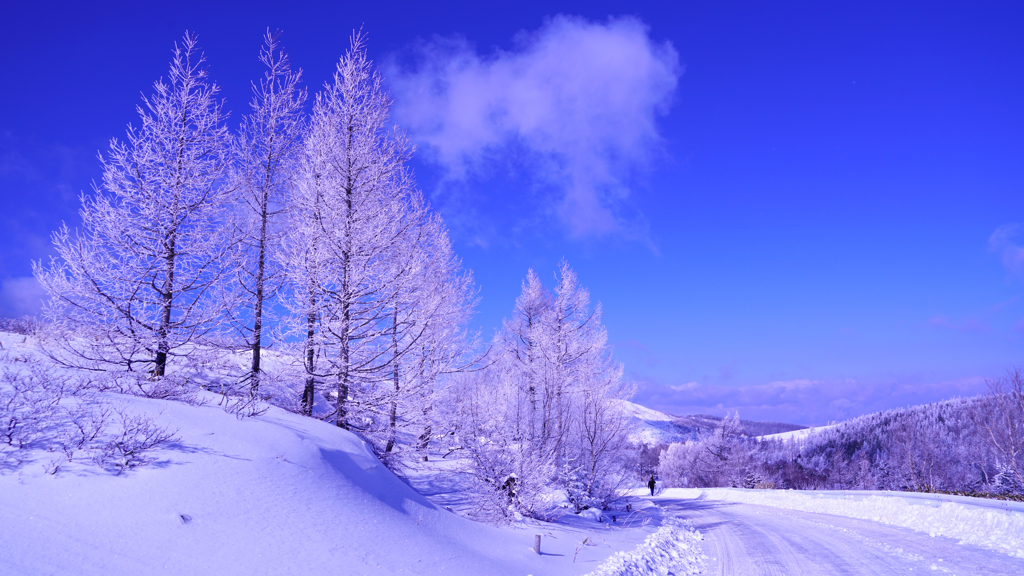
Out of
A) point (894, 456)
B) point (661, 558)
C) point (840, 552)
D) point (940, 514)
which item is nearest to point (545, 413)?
point (661, 558)

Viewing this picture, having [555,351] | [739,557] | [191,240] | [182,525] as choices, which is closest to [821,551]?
[739,557]

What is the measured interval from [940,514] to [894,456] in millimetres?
61286

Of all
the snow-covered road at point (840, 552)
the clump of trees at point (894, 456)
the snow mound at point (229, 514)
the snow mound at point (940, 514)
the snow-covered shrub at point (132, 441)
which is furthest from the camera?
the clump of trees at point (894, 456)

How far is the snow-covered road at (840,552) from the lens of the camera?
923 cm

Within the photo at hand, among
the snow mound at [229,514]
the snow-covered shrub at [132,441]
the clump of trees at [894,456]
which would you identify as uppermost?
the snow-covered shrub at [132,441]

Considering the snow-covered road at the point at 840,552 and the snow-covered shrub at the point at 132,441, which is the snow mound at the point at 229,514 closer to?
the snow-covered shrub at the point at 132,441

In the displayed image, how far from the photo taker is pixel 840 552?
36.0 feet

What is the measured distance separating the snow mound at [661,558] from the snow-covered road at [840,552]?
383mm

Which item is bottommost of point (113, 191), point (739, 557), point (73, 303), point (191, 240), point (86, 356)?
point (739, 557)

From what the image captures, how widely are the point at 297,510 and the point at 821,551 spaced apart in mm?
12342

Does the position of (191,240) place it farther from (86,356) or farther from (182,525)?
(182,525)

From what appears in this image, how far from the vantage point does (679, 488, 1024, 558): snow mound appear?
37.4 ft

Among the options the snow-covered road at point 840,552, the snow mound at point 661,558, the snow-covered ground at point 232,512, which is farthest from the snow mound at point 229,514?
the snow-covered road at point 840,552

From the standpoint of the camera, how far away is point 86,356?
8.56 metres
